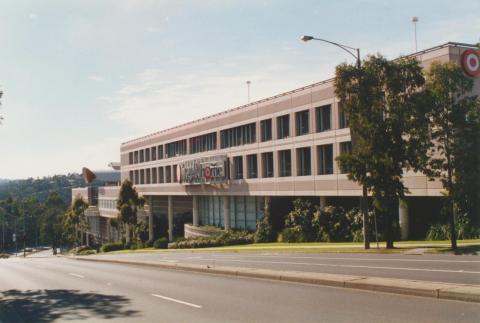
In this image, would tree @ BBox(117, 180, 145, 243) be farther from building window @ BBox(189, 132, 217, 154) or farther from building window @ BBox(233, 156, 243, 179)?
building window @ BBox(233, 156, 243, 179)

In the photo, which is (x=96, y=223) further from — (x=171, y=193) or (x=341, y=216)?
(x=341, y=216)

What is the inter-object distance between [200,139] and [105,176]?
113m

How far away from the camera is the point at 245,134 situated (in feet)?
180

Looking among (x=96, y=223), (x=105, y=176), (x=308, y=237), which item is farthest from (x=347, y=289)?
(x=105, y=176)

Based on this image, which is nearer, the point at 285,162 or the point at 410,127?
the point at 410,127

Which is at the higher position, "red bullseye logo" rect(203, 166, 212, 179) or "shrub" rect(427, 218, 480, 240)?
"red bullseye logo" rect(203, 166, 212, 179)

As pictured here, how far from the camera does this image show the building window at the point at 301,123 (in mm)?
45250

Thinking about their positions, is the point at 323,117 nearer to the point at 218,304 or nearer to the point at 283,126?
the point at 283,126

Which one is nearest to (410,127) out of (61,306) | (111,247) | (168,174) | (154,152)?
(61,306)

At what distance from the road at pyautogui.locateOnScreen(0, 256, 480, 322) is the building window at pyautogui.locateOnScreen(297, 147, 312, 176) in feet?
83.4

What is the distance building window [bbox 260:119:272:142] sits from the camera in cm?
5070

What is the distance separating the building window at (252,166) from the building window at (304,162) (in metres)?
7.82

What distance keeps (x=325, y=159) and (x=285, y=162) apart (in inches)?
239

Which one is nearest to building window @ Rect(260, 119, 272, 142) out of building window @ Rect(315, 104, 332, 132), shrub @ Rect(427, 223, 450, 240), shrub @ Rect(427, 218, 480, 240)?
A: building window @ Rect(315, 104, 332, 132)
